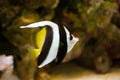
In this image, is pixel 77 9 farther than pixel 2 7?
Yes

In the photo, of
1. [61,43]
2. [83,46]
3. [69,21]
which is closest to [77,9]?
[69,21]

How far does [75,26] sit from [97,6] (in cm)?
40

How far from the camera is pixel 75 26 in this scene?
391 cm

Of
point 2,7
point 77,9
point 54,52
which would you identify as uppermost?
point 77,9

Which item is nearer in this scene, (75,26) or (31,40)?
(31,40)

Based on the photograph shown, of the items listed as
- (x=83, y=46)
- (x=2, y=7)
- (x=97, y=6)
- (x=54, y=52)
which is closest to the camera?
(x=54, y=52)

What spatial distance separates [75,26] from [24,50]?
88 cm

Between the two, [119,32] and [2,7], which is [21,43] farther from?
[119,32]

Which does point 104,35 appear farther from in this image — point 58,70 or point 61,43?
point 61,43

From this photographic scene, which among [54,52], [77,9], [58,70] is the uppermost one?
[77,9]

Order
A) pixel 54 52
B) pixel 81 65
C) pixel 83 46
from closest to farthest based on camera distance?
pixel 54 52 < pixel 83 46 < pixel 81 65

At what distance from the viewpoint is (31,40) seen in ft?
11.1

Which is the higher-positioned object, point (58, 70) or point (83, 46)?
point (83, 46)

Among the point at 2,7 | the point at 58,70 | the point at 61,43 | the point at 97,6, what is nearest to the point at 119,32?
the point at 97,6
